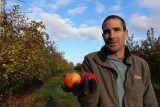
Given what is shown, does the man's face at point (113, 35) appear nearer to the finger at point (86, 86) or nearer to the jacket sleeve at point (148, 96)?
the jacket sleeve at point (148, 96)

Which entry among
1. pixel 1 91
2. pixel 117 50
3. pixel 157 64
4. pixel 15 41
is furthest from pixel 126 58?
pixel 157 64

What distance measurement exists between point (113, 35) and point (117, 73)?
493 mm

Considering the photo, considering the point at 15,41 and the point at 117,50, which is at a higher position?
the point at 15,41

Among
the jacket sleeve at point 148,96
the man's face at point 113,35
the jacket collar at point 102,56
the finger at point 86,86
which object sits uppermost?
the man's face at point 113,35

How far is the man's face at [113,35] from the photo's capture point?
1.84 metres

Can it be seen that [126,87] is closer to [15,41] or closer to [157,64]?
[15,41]

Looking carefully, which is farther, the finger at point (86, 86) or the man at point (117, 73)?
the man at point (117, 73)

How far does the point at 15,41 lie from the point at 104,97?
3013 mm

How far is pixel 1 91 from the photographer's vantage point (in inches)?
241

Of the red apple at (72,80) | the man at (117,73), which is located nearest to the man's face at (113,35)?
the man at (117,73)

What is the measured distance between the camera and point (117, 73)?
68.4 inches

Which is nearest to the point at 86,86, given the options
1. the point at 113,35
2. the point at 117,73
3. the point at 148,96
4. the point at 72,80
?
the point at 72,80

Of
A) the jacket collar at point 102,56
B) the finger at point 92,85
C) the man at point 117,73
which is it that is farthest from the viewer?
the jacket collar at point 102,56

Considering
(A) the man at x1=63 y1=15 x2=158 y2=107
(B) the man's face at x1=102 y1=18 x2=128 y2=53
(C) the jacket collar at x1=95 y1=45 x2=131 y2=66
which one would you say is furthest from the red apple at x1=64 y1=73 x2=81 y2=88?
(B) the man's face at x1=102 y1=18 x2=128 y2=53
